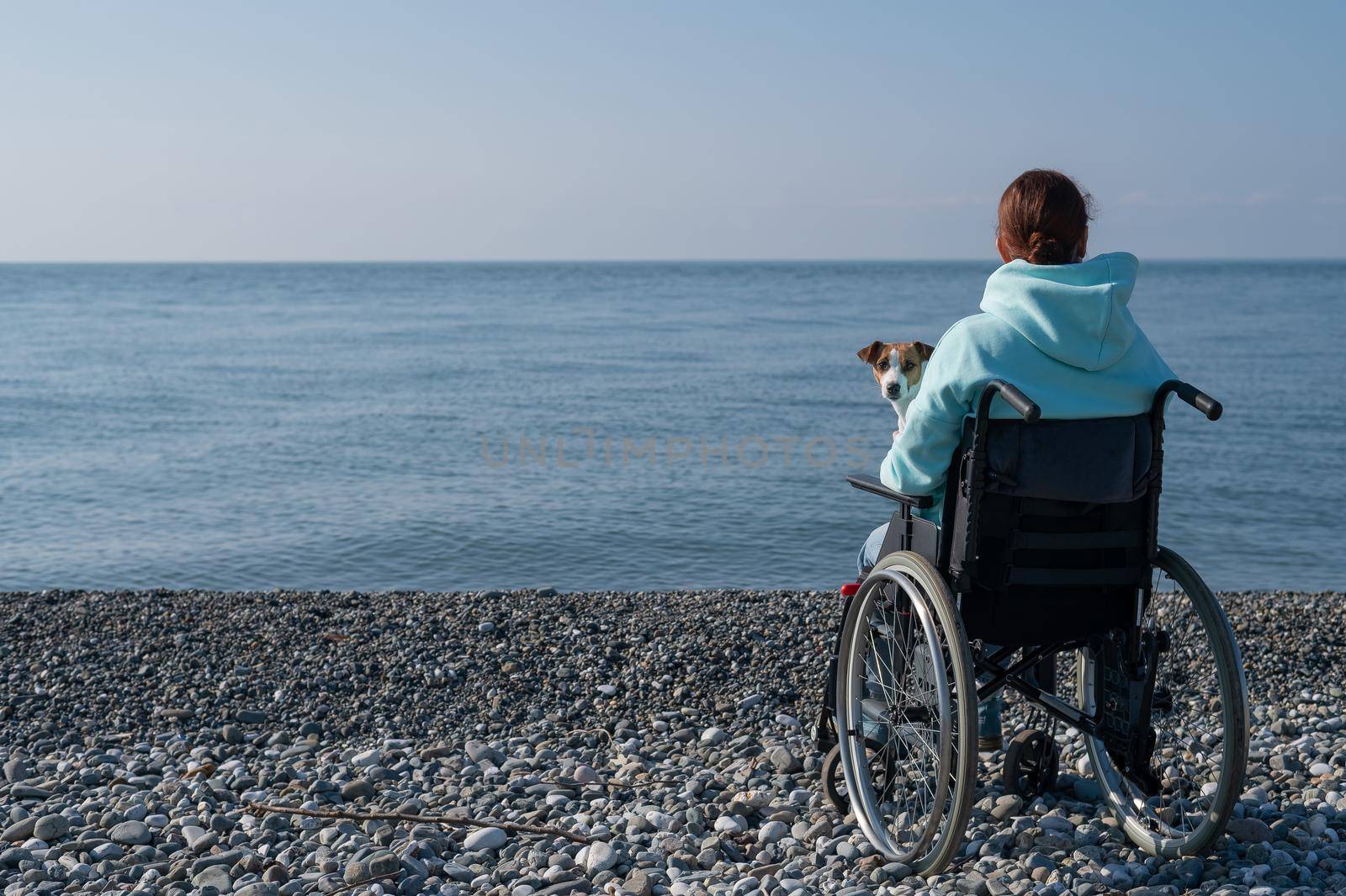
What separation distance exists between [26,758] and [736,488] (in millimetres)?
8196

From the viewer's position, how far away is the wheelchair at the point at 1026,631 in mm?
2803

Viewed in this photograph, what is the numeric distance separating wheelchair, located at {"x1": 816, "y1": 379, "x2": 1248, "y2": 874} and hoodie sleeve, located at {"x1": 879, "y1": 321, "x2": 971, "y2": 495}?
1.7 inches

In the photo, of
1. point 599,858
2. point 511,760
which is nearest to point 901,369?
point 599,858

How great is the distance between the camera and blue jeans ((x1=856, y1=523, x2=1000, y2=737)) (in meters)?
3.48

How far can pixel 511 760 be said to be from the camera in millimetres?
4266

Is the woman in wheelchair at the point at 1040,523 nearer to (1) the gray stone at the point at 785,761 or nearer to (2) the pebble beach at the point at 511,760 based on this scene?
(2) the pebble beach at the point at 511,760

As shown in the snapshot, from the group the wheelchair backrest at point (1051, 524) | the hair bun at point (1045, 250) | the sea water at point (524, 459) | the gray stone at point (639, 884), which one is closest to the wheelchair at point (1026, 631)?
the wheelchair backrest at point (1051, 524)

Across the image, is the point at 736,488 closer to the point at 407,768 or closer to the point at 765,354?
the point at 407,768

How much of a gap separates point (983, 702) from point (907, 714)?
482 mm

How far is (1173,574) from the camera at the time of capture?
118 inches

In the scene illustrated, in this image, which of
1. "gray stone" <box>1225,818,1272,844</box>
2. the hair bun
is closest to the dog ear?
the hair bun

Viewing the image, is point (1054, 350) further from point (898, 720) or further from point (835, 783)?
point (835, 783)

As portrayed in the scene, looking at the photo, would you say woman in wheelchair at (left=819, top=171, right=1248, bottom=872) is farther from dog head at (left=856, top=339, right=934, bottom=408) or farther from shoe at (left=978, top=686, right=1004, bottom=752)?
dog head at (left=856, top=339, right=934, bottom=408)

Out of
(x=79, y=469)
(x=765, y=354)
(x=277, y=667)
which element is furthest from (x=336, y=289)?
(x=277, y=667)
